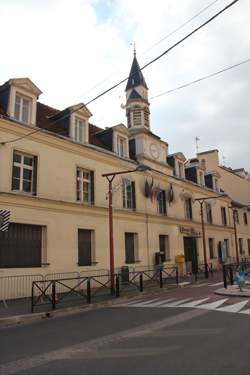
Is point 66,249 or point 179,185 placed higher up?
point 179,185

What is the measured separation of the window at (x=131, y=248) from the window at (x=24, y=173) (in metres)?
7.74

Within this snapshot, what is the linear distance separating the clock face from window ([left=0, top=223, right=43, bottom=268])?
1179 centimetres

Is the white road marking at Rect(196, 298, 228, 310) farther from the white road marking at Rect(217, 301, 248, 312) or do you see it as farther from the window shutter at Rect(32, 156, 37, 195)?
the window shutter at Rect(32, 156, 37, 195)

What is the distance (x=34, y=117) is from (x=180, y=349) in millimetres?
14008

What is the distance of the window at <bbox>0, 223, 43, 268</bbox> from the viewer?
16031mm

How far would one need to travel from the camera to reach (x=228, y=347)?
683cm

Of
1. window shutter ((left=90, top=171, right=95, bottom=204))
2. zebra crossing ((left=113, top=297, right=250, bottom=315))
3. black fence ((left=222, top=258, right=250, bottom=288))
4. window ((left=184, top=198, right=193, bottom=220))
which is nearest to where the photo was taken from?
zebra crossing ((left=113, top=297, right=250, bottom=315))

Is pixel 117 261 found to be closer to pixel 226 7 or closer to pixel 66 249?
pixel 66 249

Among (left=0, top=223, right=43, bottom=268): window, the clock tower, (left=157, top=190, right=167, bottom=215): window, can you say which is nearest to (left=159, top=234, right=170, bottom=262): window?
(left=157, top=190, right=167, bottom=215): window

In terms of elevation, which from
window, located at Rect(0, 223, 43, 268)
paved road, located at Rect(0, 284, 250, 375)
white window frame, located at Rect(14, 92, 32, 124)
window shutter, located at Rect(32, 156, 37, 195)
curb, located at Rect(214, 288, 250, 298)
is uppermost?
white window frame, located at Rect(14, 92, 32, 124)

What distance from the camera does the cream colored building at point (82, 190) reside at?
55.6 ft

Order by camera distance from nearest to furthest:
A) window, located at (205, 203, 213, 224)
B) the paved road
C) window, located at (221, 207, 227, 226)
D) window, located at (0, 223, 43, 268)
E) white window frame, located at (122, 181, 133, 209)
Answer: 1. the paved road
2. window, located at (0, 223, 43, 268)
3. white window frame, located at (122, 181, 133, 209)
4. window, located at (205, 203, 213, 224)
5. window, located at (221, 207, 227, 226)

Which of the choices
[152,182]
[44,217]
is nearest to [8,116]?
[44,217]

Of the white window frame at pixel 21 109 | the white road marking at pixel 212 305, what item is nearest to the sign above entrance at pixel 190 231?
the white road marking at pixel 212 305
